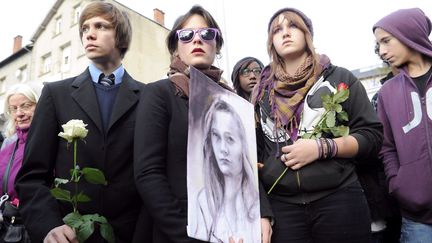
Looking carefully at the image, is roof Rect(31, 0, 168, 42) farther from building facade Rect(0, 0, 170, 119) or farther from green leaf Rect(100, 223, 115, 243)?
green leaf Rect(100, 223, 115, 243)

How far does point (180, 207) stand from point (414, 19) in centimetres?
205

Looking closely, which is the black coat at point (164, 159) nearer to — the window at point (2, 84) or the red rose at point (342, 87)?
the red rose at point (342, 87)

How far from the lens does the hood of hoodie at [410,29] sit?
2594 millimetres

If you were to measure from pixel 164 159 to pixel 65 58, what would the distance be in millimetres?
23316

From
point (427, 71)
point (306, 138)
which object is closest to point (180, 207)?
point (306, 138)

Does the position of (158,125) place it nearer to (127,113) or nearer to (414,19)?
(127,113)

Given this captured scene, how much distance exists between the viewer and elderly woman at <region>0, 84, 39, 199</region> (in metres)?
2.92

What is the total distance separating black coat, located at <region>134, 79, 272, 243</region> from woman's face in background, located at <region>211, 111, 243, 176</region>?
7.8 inches

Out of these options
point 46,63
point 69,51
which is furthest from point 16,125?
point 46,63

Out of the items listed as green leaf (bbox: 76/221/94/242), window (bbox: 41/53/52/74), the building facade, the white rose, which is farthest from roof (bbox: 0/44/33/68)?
green leaf (bbox: 76/221/94/242)

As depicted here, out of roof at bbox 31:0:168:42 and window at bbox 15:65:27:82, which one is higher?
roof at bbox 31:0:168:42

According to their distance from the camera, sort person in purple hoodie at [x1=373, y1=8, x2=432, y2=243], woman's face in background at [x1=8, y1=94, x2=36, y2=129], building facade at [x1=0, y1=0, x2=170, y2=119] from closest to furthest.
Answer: person in purple hoodie at [x1=373, y1=8, x2=432, y2=243] < woman's face in background at [x1=8, y1=94, x2=36, y2=129] < building facade at [x1=0, y1=0, x2=170, y2=119]

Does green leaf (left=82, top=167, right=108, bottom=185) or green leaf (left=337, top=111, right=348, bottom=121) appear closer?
green leaf (left=82, top=167, right=108, bottom=185)

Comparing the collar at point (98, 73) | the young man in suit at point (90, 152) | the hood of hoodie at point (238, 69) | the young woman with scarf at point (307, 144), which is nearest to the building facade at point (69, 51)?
the hood of hoodie at point (238, 69)
